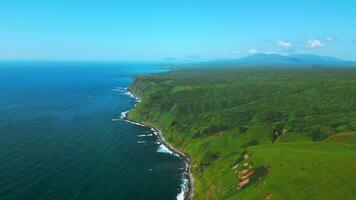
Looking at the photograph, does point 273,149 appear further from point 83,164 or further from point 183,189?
point 83,164

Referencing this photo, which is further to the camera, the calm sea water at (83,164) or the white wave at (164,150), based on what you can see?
the white wave at (164,150)

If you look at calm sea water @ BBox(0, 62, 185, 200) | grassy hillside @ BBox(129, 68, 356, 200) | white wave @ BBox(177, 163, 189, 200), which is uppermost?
grassy hillside @ BBox(129, 68, 356, 200)

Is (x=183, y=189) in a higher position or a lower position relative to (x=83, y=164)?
lower

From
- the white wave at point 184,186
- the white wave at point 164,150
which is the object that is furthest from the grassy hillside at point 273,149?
the white wave at point 164,150

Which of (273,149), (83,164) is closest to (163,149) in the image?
(83,164)

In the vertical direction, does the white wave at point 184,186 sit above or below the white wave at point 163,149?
below

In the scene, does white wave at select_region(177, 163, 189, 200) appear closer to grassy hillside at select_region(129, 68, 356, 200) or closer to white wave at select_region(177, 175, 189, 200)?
white wave at select_region(177, 175, 189, 200)

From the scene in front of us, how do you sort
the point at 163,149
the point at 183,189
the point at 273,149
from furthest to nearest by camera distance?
the point at 163,149 < the point at 273,149 < the point at 183,189

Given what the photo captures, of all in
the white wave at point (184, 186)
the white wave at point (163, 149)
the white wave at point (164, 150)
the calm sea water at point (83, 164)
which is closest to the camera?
the calm sea water at point (83, 164)

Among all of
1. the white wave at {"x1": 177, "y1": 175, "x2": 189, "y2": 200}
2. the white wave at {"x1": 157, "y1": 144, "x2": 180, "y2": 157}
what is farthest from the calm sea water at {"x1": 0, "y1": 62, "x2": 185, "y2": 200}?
the white wave at {"x1": 177, "y1": 175, "x2": 189, "y2": 200}

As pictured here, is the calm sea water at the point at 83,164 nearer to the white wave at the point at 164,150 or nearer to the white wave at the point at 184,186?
the white wave at the point at 164,150

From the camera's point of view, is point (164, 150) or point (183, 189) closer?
point (183, 189)
